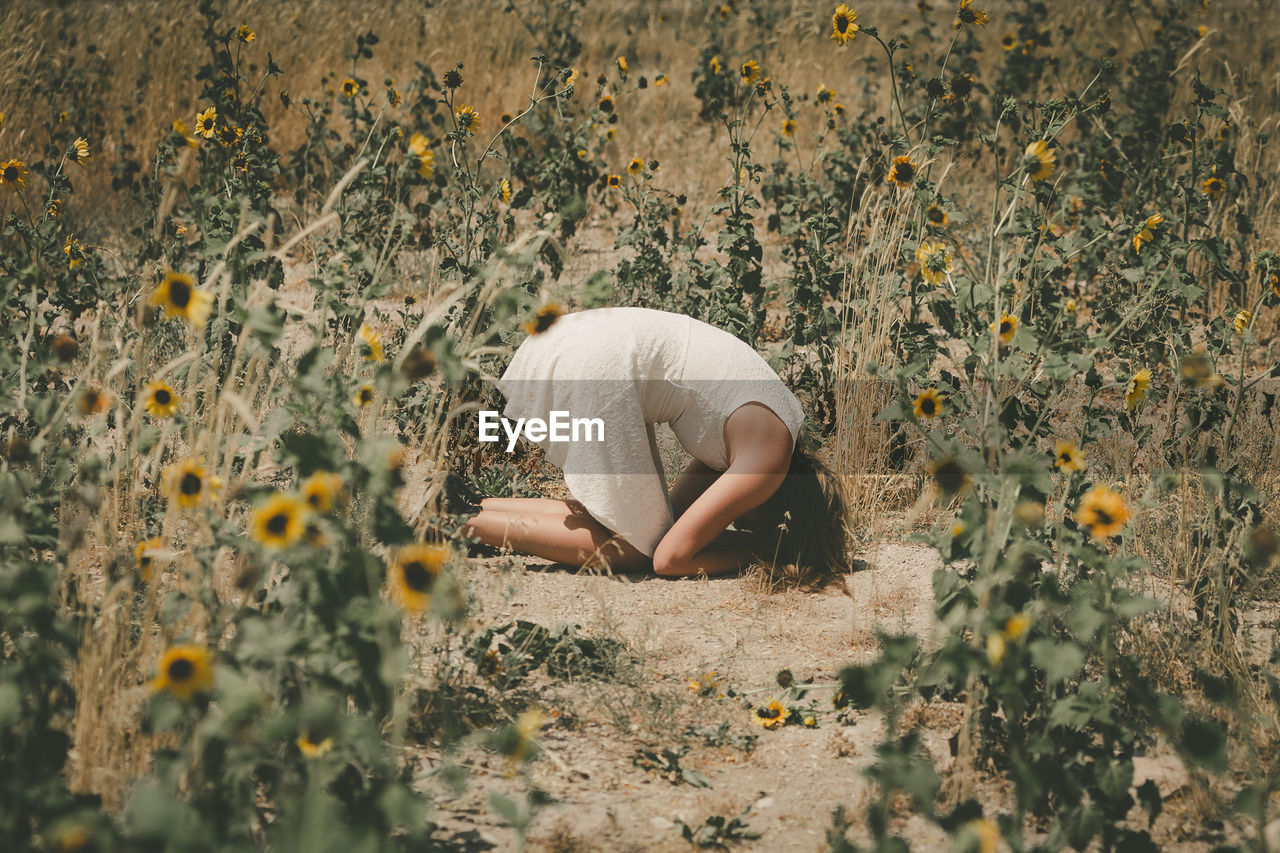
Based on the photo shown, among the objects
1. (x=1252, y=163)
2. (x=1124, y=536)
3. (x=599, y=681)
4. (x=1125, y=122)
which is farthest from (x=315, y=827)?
(x=1252, y=163)

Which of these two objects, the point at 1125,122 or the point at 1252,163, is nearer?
the point at 1125,122

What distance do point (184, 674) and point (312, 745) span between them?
0.88 feet

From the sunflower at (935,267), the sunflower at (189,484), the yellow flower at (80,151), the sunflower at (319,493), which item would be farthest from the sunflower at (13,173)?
the sunflower at (935,267)

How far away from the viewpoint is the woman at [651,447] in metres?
3.21

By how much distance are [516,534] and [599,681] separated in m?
0.87

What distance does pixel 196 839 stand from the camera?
129cm

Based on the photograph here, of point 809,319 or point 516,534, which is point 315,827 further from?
point 809,319

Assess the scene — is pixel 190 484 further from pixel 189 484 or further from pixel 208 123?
pixel 208 123

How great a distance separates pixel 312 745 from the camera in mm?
1701

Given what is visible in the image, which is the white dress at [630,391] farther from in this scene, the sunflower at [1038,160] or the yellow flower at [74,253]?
the yellow flower at [74,253]

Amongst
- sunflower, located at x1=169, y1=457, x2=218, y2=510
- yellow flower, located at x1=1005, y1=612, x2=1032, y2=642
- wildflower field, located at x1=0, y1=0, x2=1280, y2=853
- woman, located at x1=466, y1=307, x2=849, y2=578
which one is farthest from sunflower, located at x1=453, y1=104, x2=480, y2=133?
yellow flower, located at x1=1005, y1=612, x2=1032, y2=642

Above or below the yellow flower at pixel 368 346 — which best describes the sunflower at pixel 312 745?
below

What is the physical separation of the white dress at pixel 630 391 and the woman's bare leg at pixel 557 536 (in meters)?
0.07

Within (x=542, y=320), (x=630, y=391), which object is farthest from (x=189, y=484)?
(x=630, y=391)
